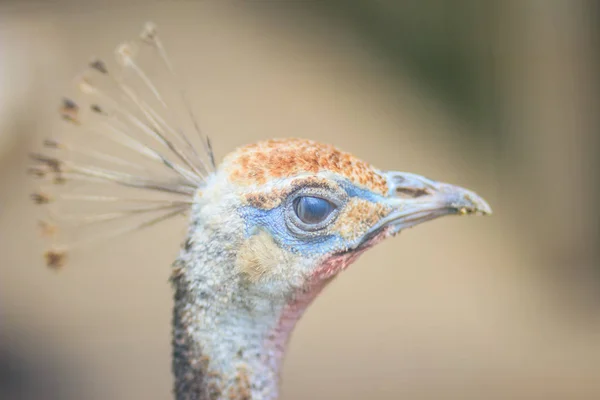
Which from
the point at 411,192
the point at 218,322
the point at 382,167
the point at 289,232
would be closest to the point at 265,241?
the point at 289,232

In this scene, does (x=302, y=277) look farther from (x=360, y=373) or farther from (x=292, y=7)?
(x=292, y=7)

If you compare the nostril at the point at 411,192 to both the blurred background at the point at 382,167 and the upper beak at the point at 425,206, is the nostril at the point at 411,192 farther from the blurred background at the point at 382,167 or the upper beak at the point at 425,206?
the blurred background at the point at 382,167

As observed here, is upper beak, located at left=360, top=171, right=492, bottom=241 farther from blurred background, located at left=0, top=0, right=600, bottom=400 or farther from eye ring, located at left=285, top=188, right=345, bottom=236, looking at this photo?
blurred background, located at left=0, top=0, right=600, bottom=400

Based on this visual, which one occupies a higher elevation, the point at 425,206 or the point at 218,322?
the point at 425,206

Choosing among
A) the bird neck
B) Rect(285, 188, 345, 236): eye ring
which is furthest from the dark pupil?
the bird neck

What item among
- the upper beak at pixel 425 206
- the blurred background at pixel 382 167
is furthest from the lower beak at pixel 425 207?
the blurred background at pixel 382 167

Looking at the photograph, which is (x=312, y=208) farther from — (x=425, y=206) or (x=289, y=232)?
(x=425, y=206)

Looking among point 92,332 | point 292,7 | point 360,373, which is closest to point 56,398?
point 92,332
